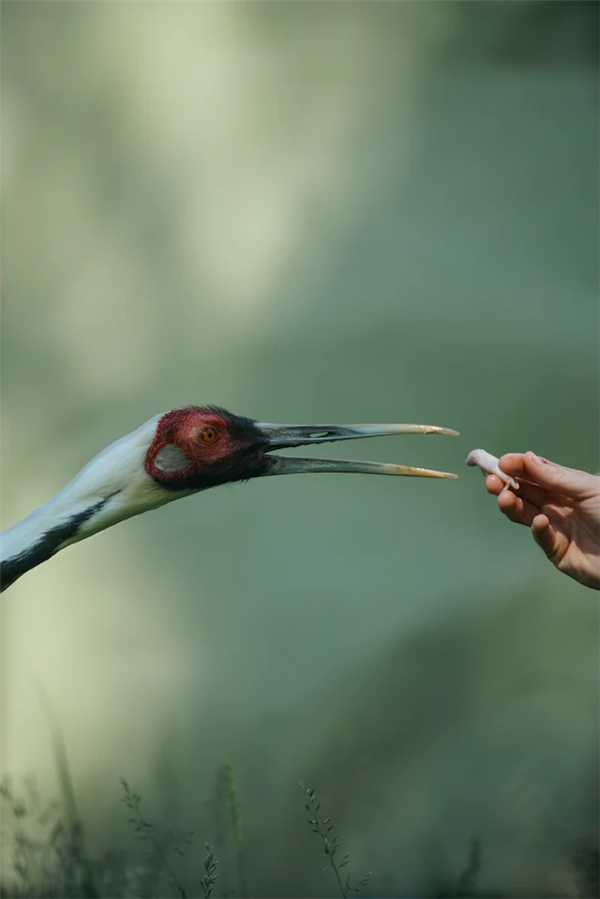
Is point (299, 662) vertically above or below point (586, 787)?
above

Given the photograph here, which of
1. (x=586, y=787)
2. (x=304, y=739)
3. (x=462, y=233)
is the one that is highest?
(x=462, y=233)

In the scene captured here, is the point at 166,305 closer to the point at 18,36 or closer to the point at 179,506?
the point at 179,506

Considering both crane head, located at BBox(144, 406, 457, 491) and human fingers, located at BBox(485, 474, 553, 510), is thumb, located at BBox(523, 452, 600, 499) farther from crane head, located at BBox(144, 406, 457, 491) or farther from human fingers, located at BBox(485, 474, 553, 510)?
crane head, located at BBox(144, 406, 457, 491)

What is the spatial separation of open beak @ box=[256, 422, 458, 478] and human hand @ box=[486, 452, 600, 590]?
0.29 m

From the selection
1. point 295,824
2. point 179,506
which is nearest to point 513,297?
point 179,506

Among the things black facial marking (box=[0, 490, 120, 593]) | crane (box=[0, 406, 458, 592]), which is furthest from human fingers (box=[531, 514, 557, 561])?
black facial marking (box=[0, 490, 120, 593])

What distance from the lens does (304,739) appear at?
3086 mm

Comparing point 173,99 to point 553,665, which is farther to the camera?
point 173,99

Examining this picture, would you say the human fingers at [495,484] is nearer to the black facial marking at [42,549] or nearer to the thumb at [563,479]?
the thumb at [563,479]

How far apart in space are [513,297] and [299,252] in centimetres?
76

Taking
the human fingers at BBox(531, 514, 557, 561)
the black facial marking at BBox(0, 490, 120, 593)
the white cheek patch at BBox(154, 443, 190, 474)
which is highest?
the white cheek patch at BBox(154, 443, 190, 474)

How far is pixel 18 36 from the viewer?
320 centimetres

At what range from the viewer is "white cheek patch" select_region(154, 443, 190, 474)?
216 cm

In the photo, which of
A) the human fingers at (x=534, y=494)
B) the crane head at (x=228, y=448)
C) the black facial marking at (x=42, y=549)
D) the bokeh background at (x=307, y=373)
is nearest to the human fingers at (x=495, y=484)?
the human fingers at (x=534, y=494)
